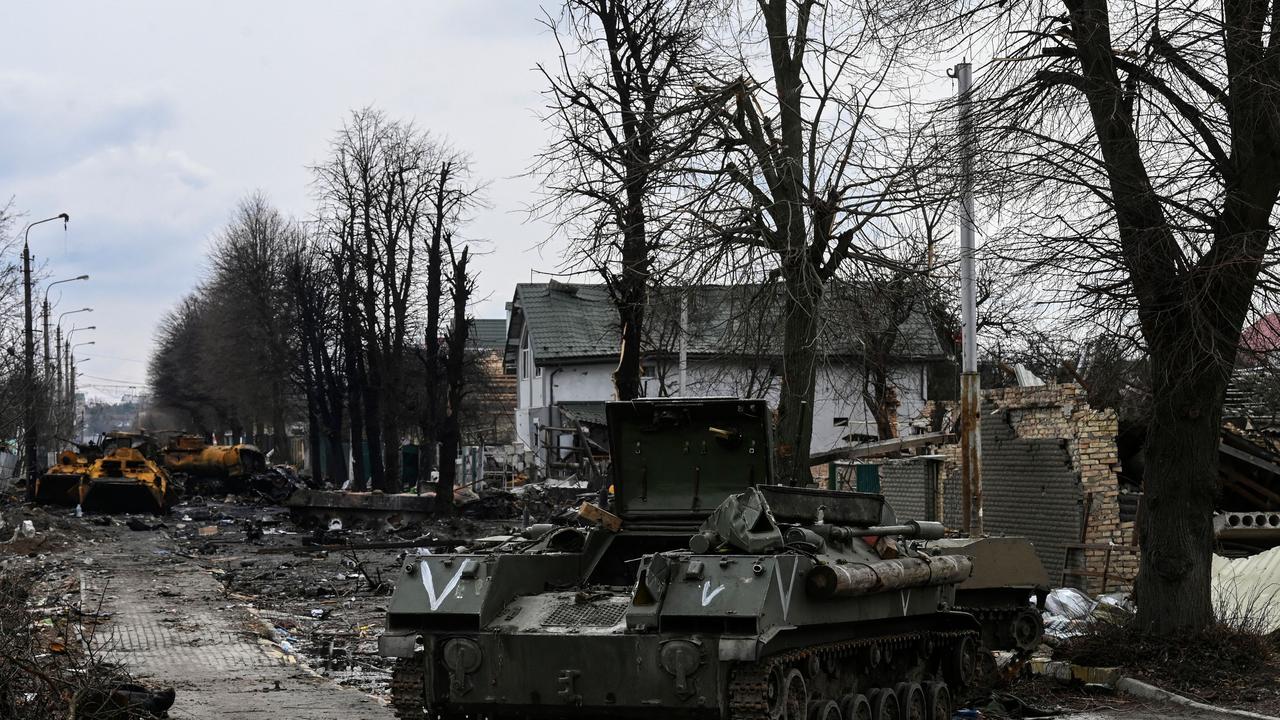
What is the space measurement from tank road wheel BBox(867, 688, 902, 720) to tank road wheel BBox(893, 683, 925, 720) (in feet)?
0.20

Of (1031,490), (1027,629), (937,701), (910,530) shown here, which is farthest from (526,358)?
(910,530)

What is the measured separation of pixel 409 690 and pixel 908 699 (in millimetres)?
3749

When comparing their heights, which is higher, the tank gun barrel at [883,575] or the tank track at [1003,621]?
the tank gun barrel at [883,575]

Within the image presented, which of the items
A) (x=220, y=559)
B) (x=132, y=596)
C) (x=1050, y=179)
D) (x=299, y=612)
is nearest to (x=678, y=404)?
(x=1050, y=179)

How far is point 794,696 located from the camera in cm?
868

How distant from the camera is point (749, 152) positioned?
15.3m

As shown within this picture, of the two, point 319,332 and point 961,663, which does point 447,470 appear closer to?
point 319,332

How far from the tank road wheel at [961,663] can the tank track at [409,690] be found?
15.5 feet

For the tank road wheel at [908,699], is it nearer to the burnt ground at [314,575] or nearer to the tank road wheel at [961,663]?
the tank road wheel at [961,663]

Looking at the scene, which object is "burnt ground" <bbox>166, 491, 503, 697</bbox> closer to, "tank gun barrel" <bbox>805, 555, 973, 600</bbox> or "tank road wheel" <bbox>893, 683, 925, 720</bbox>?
"tank road wheel" <bbox>893, 683, 925, 720</bbox>

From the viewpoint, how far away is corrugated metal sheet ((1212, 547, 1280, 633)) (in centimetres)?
1479

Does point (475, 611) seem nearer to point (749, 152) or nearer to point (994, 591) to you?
point (994, 591)

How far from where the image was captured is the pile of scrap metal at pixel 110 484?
38.0m

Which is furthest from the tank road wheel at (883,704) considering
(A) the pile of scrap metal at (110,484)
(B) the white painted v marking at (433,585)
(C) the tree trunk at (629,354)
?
(A) the pile of scrap metal at (110,484)
